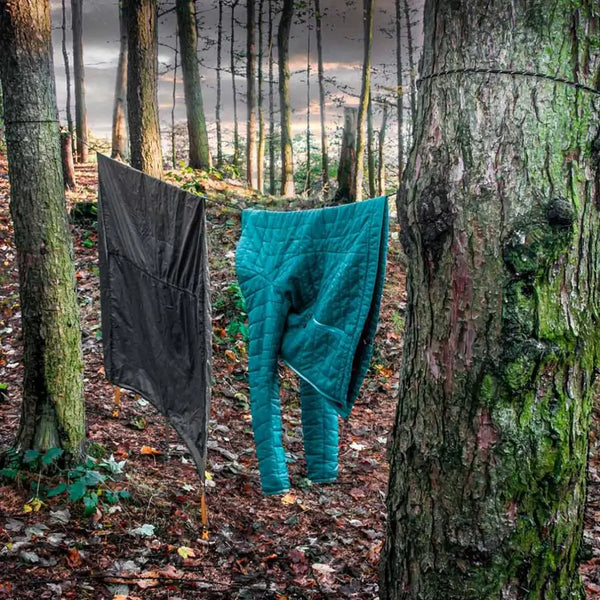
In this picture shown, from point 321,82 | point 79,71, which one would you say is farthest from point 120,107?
point 321,82

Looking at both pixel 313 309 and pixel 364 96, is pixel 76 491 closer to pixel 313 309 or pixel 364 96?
pixel 313 309

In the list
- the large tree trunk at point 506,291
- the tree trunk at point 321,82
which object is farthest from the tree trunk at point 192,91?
the large tree trunk at point 506,291

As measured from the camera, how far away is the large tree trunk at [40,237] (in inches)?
159

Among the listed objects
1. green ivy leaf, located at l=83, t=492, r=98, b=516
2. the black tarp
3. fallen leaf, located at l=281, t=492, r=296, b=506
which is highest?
the black tarp

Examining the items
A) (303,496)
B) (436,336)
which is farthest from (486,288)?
(303,496)

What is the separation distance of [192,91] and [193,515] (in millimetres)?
11171

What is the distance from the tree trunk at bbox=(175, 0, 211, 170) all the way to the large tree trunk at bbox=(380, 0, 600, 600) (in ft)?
37.1

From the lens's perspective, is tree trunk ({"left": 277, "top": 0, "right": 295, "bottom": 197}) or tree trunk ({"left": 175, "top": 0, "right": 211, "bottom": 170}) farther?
tree trunk ({"left": 277, "top": 0, "right": 295, "bottom": 197})

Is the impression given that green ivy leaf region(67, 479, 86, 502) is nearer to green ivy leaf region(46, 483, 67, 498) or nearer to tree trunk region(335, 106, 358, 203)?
green ivy leaf region(46, 483, 67, 498)

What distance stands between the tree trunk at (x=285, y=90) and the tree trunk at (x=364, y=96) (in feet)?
7.45

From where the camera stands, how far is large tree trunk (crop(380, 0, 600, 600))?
6.89ft

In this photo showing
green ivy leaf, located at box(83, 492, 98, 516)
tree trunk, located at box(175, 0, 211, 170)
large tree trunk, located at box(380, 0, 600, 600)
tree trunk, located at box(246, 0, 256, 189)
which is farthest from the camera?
tree trunk, located at box(246, 0, 256, 189)

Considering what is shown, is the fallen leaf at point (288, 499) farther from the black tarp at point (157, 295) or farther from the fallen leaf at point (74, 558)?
the fallen leaf at point (74, 558)

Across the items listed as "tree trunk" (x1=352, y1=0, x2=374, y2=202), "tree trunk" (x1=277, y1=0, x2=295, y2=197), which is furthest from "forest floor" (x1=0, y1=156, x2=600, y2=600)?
"tree trunk" (x1=277, y1=0, x2=295, y2=197)
